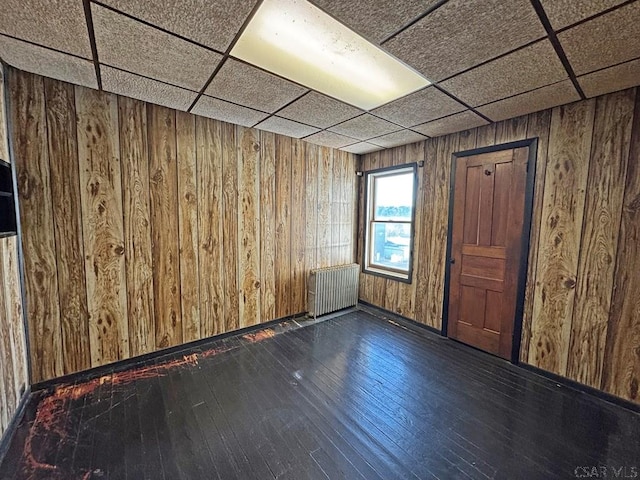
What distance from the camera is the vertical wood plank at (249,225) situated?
3152 mm

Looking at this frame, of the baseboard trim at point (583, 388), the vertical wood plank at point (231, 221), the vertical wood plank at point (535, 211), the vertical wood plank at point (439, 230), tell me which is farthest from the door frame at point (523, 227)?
the vertical wood plank at point (231, 221)

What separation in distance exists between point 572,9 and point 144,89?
279 cm

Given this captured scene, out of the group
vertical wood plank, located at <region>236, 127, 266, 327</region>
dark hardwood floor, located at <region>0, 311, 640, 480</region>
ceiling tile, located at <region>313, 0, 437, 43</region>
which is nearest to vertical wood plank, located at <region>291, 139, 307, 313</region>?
vertical wood plank, located at <region>236, 127, 266, 327</region>

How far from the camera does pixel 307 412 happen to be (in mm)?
2000

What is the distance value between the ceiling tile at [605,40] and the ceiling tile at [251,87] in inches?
66.3

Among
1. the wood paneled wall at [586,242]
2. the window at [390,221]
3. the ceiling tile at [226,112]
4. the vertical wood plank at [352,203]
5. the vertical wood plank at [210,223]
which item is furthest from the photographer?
the vertical wood plank at [352,203]

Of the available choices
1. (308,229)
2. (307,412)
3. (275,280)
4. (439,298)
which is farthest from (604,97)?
(275,280)

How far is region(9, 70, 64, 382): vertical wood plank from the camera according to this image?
1999 mm

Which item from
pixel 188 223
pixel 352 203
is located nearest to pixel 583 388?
pixel 352 203

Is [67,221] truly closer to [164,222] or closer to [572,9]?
[164,222]

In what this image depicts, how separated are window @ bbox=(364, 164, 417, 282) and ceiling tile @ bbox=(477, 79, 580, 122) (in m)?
1.22

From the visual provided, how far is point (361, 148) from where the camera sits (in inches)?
156

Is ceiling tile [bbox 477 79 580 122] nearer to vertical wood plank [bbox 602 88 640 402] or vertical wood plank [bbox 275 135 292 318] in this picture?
vertical wood plank [bbox 602 88 640 402]

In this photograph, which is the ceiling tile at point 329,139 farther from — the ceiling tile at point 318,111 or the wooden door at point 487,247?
the wooden door at point 487,247
